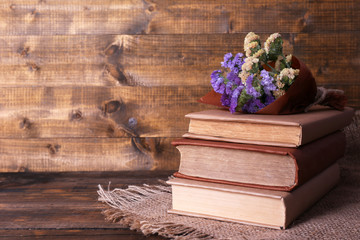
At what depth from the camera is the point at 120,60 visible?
1.54m

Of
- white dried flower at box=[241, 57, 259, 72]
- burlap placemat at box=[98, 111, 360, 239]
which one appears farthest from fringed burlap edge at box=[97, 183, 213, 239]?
white dried flower at box=[241, 57, 259, 72]

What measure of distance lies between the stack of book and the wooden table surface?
0.53ft

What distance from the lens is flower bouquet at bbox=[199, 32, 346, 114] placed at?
3.18 feet

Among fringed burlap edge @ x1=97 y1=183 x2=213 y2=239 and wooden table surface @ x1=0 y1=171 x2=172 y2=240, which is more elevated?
fringed burlap edge @ x1=97 y1=183 x2=213 y2=239

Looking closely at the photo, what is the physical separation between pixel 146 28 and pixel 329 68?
703 mm

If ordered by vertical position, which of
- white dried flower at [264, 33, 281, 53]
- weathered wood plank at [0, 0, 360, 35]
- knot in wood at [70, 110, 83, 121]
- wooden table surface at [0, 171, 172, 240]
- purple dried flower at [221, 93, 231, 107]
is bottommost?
wooden table surface at [0, 171, 172, 240]

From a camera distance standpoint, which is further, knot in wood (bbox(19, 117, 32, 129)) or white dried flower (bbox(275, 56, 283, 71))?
knot in wood (bbox(19, 117, 32, 129))

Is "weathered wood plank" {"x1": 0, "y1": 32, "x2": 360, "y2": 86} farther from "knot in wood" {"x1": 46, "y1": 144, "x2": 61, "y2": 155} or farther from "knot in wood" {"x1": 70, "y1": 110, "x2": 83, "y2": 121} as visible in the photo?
"knot in wood" {"x1": 46, "y1": 144, "x2": 61, "y2": 155}

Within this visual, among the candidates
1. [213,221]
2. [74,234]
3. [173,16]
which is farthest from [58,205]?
[173,16]

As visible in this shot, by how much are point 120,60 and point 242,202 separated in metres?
0.85

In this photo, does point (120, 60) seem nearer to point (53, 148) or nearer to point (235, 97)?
point (53, 148)

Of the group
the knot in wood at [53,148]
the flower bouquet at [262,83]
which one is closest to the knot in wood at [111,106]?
the knot in wood at [53,148]

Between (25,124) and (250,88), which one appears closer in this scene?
(250,88)

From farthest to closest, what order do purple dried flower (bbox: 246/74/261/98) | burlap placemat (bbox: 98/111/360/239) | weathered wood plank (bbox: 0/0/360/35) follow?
weathered wood plank (bbox: 0/0/360/35) → purple dried flower (bbox: 246/74/261/98) → burlap placemat (bbox: 98/111/360/239)
